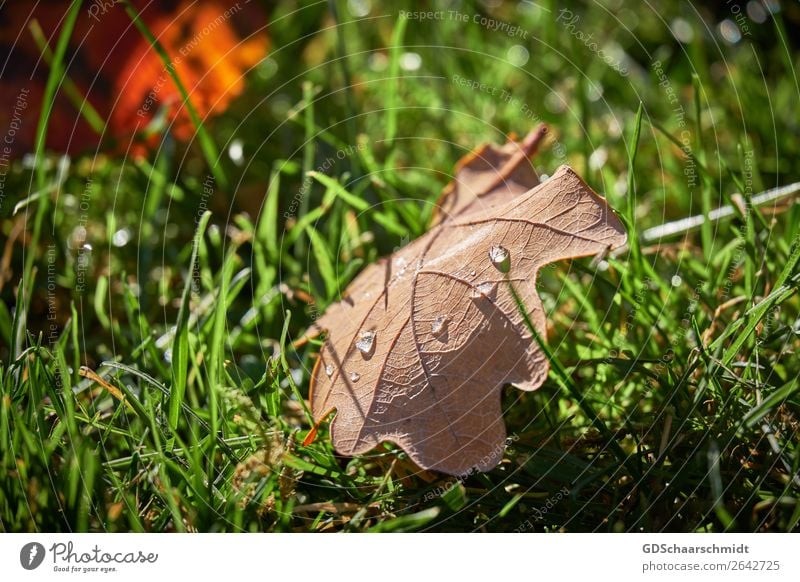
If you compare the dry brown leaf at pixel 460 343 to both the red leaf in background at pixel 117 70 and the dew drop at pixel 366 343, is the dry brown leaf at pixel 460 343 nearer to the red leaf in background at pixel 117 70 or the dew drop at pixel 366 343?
the dew drop at pixel 366 343

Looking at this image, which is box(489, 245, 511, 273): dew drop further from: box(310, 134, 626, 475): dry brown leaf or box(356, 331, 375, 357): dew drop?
box(356, 331, 375, 357): dew drop

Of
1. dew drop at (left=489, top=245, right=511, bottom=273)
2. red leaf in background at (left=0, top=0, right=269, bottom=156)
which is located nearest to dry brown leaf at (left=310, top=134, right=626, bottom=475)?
dew drop at (left=489, top=245, right=511, bottom=273)

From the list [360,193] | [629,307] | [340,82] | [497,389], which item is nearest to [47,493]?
[497,389]

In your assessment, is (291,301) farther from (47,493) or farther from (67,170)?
(67,170)

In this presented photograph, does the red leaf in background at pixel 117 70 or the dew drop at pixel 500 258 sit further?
the red leaf in background at pixel 117 70

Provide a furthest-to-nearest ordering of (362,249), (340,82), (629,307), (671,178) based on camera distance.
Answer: (340,82), (671,178), (362,249), (629,307)

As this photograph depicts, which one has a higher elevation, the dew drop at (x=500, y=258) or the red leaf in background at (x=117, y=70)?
Answer: the red leaf in background at (x=117, y=70)

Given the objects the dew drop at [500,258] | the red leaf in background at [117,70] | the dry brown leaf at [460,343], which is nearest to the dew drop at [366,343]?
the dry brown leaf at [460,343]

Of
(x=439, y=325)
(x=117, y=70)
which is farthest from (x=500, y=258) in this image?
(x=117, y=70)
